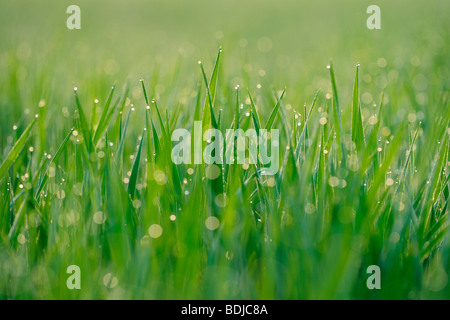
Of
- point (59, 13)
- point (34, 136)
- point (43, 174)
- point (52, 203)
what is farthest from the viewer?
point (59, 13)

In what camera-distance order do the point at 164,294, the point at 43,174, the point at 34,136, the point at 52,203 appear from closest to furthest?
the point at 164,294, the point at 52,203, the point at 43,174, the point at 34,136

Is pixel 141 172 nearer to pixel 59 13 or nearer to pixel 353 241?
pixel 353 241

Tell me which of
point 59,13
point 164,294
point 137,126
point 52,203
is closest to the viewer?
point 164,294

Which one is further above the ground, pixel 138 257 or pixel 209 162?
pixel 209 162

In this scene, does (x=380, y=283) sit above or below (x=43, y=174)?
below

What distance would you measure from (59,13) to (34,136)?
92.9 inches

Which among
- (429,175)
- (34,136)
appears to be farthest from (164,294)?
(34,136)

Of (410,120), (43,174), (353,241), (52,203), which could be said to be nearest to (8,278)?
(52,203)

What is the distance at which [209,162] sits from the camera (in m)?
0.79

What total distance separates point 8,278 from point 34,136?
57cm

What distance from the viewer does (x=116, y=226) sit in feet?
2.21

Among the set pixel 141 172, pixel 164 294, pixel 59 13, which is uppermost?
pixel 59 13

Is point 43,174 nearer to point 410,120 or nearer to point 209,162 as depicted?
point 209,162

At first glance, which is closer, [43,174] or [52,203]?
[52,203]
